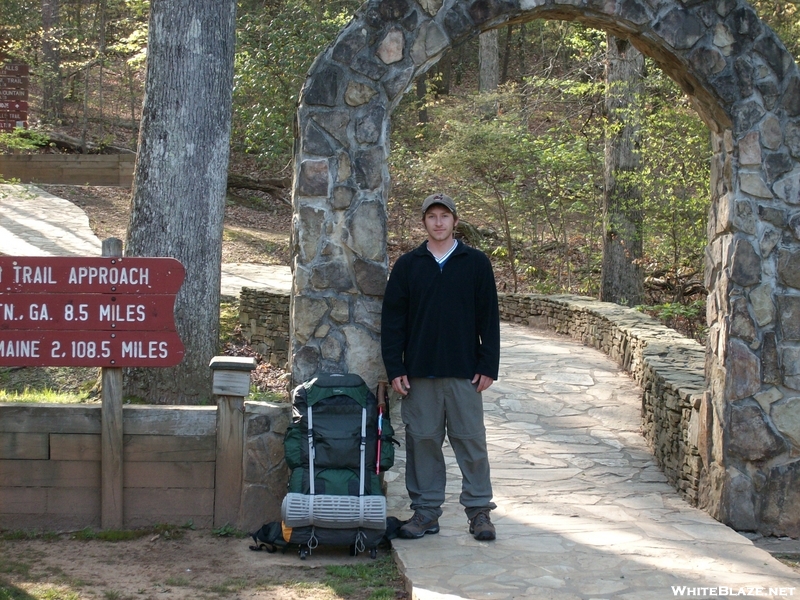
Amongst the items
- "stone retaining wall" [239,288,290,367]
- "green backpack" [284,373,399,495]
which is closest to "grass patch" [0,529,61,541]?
"green backpack" [284,373,399,495]

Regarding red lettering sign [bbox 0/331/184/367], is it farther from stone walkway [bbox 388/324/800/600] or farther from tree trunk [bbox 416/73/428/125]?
tree trunk [bbox 416/73/428/125]

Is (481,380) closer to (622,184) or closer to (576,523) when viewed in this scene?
(576,523)

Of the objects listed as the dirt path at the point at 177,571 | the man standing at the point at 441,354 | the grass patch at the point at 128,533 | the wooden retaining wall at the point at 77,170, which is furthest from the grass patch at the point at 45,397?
the wooden retaining wall at the point at 77,170

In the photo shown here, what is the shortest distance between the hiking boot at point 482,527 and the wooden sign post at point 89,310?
1932 mm

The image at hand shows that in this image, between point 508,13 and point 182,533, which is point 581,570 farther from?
point 508,13

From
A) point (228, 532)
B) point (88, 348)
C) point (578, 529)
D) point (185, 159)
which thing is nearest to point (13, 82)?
point (185, 159)

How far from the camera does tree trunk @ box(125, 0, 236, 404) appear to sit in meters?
7.75

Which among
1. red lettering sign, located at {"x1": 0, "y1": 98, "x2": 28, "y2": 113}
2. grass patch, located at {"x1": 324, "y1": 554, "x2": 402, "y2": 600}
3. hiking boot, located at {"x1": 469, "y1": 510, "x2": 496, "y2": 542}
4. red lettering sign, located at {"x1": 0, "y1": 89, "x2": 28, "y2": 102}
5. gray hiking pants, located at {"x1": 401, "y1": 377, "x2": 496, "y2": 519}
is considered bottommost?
grass patch, located at {"x1": 324, "y1": 554, "x2": 402, "y2": 600}

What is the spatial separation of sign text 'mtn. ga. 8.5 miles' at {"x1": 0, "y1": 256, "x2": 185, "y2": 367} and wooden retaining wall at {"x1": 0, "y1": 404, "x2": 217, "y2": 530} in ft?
1.28

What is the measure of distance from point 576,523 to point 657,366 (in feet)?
8.53

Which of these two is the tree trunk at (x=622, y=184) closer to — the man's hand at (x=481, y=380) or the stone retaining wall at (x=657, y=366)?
the stone retaining wall at (x=657, y=366)

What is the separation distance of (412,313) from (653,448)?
3223mm

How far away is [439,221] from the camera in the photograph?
4930mm

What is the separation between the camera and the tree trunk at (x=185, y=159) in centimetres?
775
